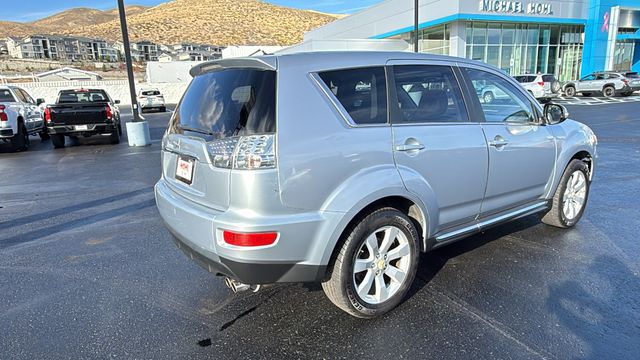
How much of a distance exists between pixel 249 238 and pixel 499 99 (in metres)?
2.91

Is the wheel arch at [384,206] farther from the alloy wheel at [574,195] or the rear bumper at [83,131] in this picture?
the rear bumper at [83,131]

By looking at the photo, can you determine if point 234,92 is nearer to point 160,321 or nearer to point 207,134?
point 207,134

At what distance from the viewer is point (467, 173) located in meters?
3.42

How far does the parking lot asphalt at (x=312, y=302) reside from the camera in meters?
2.73

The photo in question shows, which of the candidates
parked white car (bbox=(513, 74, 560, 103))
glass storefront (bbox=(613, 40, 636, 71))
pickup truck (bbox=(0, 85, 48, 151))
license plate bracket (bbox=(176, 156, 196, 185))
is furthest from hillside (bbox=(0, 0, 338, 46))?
license plate bracket (bbox=(176, 156, 196, 185))

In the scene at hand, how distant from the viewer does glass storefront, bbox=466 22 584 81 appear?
3025 centimetres

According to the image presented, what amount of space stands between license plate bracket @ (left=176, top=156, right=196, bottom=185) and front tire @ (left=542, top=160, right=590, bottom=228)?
3.71 meters

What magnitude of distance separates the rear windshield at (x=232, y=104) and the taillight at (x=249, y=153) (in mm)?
53

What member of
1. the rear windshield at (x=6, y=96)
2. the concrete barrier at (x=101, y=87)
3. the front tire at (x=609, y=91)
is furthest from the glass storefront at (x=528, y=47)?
the rear windshield at (x=6, y=96)

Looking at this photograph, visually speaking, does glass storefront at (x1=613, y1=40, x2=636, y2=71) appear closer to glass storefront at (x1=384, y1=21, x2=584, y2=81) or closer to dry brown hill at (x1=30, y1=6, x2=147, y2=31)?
glass storefront at (x1=384, y1=21, x2=584, y2=81)

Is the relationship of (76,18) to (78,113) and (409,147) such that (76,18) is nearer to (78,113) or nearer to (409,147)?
(78,113)


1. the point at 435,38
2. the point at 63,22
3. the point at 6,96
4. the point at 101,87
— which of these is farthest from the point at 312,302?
the point at 63,22

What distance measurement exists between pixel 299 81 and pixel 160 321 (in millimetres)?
1960

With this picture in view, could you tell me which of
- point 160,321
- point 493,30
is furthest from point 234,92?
point 493,30
